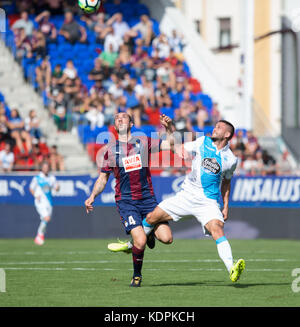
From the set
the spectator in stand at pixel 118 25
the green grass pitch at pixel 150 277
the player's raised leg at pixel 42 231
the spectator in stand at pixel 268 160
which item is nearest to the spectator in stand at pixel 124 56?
the spectator in stand at pixel 118 25

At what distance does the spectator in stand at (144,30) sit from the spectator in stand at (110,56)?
4.38 ft

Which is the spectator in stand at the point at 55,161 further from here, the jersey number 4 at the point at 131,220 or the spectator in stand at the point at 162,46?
the jersey number 4 at the point at 131,220

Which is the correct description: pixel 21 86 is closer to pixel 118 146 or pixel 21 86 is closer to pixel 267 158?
pixel 267 158

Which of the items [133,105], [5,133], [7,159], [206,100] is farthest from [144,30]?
[7,159]

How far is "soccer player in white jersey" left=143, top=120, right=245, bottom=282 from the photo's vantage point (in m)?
12.0

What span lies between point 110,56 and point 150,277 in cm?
1629

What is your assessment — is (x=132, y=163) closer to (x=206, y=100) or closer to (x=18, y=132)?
(x=18, y=132)

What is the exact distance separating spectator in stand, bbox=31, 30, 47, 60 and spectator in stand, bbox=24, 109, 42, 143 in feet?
11.1

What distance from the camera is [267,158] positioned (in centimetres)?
2534

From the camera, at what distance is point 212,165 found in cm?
1200

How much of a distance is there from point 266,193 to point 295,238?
1.34 meters

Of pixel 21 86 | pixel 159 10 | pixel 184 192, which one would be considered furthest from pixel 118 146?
pixel 159 10

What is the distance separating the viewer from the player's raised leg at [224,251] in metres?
11.3

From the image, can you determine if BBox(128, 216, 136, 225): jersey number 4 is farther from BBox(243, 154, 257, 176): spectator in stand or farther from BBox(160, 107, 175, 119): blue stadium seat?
BBox(160, 107, 175, 119): blue stadium seat
